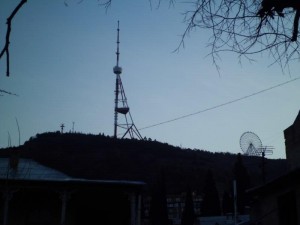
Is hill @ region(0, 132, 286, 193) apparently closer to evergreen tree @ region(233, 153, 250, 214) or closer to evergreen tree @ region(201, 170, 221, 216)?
evergreen tree @ region(233, 153, 250, 214)

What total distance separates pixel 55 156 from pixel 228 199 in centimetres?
3471

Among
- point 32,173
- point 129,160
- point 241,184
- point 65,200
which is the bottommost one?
point 65,200

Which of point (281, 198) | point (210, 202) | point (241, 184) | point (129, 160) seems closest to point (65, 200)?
point (281, 198)

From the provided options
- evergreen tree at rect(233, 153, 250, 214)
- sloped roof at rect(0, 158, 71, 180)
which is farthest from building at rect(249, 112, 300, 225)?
evergreen tree at rect(233, 153, 250, 214)

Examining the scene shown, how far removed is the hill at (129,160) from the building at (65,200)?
48.2 m

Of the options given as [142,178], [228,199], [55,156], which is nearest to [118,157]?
[142,178]

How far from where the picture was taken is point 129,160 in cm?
8300

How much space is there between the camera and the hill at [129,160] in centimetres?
7425

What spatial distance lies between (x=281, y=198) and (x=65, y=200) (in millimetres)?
9867

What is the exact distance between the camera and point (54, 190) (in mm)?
18391

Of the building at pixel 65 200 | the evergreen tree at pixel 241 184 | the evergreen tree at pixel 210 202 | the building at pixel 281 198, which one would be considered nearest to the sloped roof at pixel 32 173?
the building at pixel 65 200

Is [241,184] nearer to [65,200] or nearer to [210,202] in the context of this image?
[210,202]

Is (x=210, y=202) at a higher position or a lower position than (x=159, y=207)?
higher

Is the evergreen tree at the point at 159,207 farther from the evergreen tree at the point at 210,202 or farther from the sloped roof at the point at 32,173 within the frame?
the sloped roof at the point at 32,173
